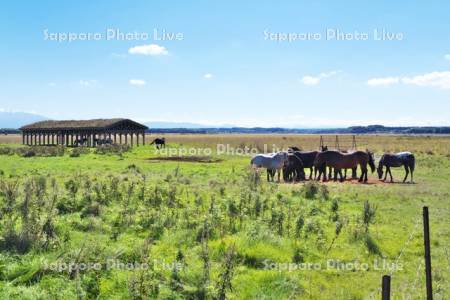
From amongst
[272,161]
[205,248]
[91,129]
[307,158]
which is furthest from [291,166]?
[91,129]

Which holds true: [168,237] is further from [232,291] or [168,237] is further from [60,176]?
[60,176]

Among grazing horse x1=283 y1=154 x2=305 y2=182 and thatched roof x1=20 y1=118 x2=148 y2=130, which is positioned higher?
thatched roof x1=20 y1=118 x2=148 y2=130

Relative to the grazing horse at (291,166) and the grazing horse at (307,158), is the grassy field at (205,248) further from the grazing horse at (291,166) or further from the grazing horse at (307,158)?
the grazing horse at (307,158)

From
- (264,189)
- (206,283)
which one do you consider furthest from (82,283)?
(264,189)

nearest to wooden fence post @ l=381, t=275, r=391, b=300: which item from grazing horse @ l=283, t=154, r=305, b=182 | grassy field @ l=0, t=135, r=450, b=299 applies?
grassy field @ l=0, t=135, r=450, b=299

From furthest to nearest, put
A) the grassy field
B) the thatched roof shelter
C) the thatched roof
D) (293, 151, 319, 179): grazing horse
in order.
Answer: the thatched roof shelter
the thatched roof
(293, 151, 319, 179): grazing horse
the grassy field

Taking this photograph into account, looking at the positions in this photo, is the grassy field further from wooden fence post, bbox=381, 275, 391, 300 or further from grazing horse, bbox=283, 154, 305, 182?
grazing horse, bbox=283, 154, 305, 182

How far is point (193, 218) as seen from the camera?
41.5 ft

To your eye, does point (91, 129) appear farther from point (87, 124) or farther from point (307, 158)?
point (307, 158)

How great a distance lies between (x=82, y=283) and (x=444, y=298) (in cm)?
648

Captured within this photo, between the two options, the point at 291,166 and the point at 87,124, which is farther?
the point at 87,124

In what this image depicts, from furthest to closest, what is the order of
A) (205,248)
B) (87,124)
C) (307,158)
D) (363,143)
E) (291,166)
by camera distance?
(363,143) → (87,124) → (307,158) → (291,166) → (205,248)

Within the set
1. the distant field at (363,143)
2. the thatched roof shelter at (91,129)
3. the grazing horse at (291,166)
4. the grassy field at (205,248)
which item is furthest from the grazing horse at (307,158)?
the thatched roof shelter at (91,129)

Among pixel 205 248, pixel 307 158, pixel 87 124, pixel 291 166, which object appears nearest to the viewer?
pixel 205 248
